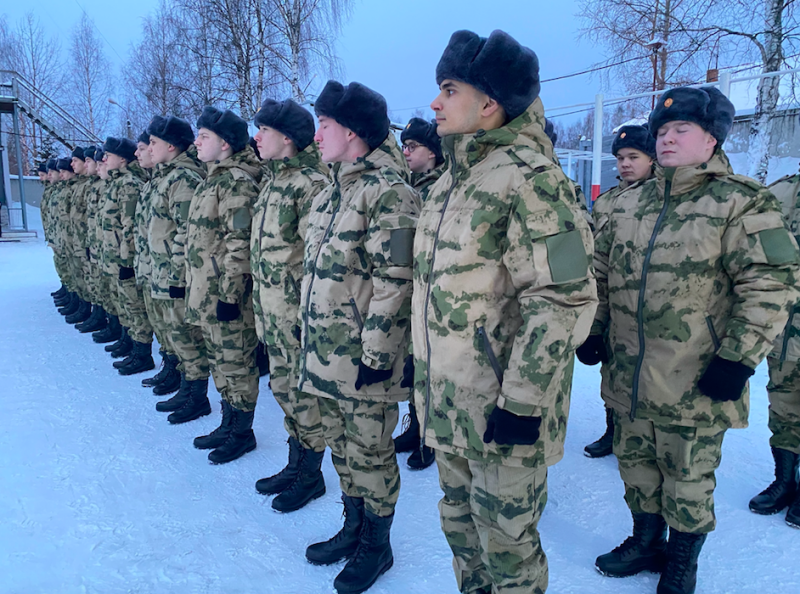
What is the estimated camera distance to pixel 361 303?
7.67 ft

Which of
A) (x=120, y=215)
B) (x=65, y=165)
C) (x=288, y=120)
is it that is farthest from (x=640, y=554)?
(x=65, y=165)

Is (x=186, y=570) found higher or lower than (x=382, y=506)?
lower

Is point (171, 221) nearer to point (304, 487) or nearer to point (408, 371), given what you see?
point (304, 487)

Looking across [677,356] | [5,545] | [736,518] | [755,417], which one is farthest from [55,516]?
[755,417]

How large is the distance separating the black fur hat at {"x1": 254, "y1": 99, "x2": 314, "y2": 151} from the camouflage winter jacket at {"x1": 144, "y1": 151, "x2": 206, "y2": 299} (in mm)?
1270

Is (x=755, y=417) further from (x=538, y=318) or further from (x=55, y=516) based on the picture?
(x=55, y=516)

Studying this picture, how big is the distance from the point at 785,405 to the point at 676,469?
1.19m

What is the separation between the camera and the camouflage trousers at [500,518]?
1.72 m

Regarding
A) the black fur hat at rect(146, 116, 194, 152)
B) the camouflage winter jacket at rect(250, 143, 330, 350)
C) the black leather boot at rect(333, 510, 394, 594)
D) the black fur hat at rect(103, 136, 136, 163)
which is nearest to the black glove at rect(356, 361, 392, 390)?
the black leather boot at rect(333, 510, 394, 594)

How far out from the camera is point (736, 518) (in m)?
2.77

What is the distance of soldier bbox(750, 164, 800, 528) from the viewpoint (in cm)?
277

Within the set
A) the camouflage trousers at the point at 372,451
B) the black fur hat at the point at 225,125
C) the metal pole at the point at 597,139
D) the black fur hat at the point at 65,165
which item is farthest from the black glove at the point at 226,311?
the metal pole at the point at 597,139

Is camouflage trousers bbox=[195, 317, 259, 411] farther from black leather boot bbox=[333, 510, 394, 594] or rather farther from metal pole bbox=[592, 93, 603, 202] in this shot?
metal pole bbox=[592, 93, 603, 202]

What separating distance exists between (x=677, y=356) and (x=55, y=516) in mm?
3187
